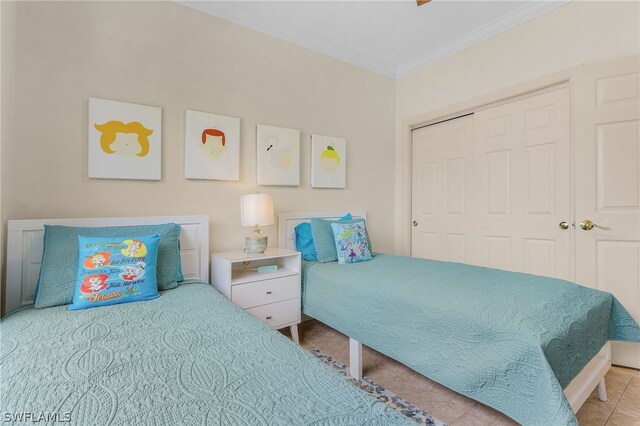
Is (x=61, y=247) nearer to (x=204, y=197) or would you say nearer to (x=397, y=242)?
(x=204, y=197)

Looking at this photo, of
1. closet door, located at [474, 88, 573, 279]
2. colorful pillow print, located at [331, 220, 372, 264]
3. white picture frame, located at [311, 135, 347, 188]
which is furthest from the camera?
white picture frame, located at [311, 135, 347, 188]

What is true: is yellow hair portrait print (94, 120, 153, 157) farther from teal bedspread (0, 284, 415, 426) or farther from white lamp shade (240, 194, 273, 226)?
teal bedspread (0, 284, 415, 426)

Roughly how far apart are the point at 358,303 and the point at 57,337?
150 centimetres

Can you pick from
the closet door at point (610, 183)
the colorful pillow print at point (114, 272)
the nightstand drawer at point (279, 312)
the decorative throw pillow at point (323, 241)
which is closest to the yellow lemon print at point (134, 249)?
the colorful pillow print at point (114, 272)

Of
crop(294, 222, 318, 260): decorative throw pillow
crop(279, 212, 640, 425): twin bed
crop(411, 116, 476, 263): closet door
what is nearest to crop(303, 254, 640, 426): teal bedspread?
crop(279, 212, 640, 425): twin bed

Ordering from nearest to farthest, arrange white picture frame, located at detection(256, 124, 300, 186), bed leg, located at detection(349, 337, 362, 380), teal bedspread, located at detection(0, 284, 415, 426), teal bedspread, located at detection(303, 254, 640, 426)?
teal bedspread, located at detection(0, 284, 415, 426), teal bedspread, located at detection(303, 254, 640, 426), bed leg, located at detection(349, 337, 362, 380), white picture frame, located at detection(256, 124, 300, 186)

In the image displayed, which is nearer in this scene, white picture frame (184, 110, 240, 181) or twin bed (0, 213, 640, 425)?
twin bed (0, 213, 640, 425)

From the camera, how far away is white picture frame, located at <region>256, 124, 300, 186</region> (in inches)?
105

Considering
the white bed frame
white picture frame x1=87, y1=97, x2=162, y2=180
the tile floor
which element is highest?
white picture frame x1=87, y1=97, x2=162, y2=180

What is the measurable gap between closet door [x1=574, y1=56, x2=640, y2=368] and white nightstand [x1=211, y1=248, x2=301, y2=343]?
214 cm

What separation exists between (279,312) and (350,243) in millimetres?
807

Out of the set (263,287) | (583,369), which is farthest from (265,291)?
(583,369)

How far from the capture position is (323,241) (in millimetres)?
2643

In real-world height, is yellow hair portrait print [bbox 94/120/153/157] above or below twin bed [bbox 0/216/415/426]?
above
